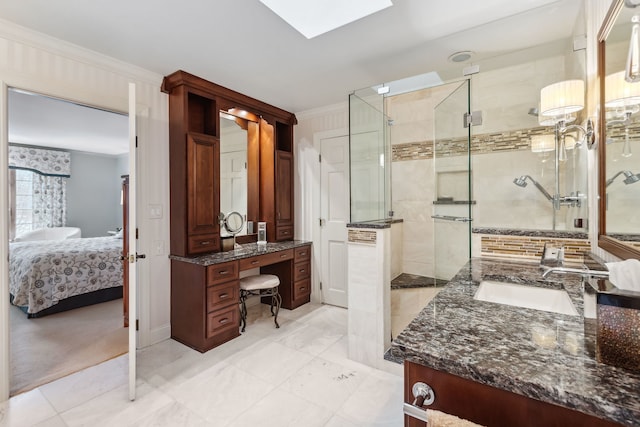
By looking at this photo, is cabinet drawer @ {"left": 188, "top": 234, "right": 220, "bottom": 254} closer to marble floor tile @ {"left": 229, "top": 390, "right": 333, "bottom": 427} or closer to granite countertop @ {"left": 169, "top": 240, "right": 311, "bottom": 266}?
granite countertop @ {"left": 169, "top": 240, "right": 311, "bottom": 266}

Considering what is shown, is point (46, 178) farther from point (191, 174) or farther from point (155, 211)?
point (191, 174)

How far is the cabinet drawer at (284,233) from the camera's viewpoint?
3.64 m

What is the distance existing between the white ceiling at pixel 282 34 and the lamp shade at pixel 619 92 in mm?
914

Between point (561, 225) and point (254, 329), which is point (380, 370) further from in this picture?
point (561, 225)

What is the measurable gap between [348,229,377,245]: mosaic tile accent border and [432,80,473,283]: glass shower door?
0.67 m

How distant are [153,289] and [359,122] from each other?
2478 mm

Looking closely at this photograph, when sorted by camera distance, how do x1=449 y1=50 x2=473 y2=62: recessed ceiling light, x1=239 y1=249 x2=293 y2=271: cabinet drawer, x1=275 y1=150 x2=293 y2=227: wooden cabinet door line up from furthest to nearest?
1. x1=275 y1=150 x2=293 y2=227: wooden cabinet door
2. x1=239 y1=249 x2=293 y2=271: cabinet drawer
3. x1=449 y1=50 x2=473 y2=62: recessed ceiling light

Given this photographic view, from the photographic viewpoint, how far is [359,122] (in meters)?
2.67

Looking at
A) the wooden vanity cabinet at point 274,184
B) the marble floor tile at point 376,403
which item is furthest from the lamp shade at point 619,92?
the wooden vanity cabinet at point 274,184

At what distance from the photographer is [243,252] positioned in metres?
2.91

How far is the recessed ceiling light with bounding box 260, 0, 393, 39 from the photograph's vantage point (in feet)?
5.22

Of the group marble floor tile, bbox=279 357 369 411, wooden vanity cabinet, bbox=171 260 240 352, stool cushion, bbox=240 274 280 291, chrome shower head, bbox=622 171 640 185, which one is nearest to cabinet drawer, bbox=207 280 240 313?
wooden vanity cabinet, bbox=171 260 240 352

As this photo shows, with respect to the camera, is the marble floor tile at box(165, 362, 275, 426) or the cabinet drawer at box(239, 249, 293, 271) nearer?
the marble floor tile at box(165, 362, 275, 426)

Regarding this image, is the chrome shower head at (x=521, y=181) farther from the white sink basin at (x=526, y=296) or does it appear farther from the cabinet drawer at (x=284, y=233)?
the cabinet drawer at (x=284, y=233)
